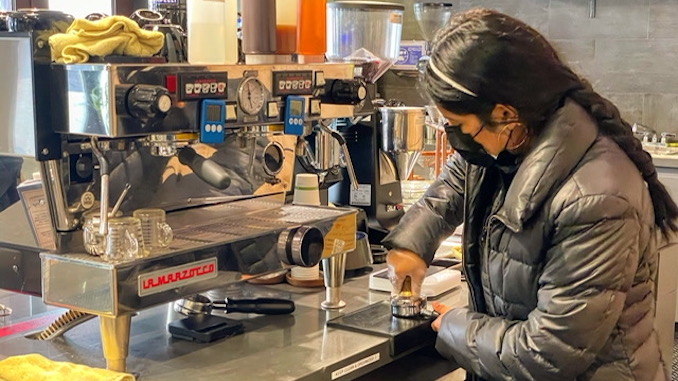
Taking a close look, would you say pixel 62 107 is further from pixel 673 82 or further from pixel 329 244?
pixel 673 82

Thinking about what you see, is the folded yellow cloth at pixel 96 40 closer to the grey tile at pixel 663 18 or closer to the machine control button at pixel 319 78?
the machine control button at pixel 319 78

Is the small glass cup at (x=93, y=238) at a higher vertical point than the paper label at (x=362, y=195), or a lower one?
higher

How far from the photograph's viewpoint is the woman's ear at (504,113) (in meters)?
1.39

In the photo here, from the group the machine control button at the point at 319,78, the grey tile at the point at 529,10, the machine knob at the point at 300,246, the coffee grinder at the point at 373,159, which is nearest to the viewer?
the machine knob at the point at 300,246

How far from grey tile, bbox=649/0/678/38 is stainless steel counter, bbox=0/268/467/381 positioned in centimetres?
320

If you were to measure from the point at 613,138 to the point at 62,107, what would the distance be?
88 centimetres

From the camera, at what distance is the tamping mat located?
1.60 meters

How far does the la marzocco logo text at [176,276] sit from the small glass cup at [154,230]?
0.05 metres

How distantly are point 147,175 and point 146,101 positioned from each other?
11.0 inches

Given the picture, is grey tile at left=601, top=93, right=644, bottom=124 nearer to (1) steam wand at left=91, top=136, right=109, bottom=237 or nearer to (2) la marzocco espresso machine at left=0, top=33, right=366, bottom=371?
(2) la marzocco espresso machine at left=0, top=33, right=366, bottom=371

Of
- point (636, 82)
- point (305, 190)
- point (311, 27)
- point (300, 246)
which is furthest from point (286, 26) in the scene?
point (636, 82)

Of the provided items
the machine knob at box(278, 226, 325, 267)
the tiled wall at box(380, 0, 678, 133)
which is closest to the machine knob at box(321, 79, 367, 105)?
the machine knob at box(278, 226, 325, 267)

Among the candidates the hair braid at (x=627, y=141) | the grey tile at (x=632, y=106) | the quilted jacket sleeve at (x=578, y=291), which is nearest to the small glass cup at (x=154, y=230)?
the quilted jacket sleeve at (x=578, y=291)

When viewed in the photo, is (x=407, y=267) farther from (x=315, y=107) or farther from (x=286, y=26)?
(x=286, y=26)
